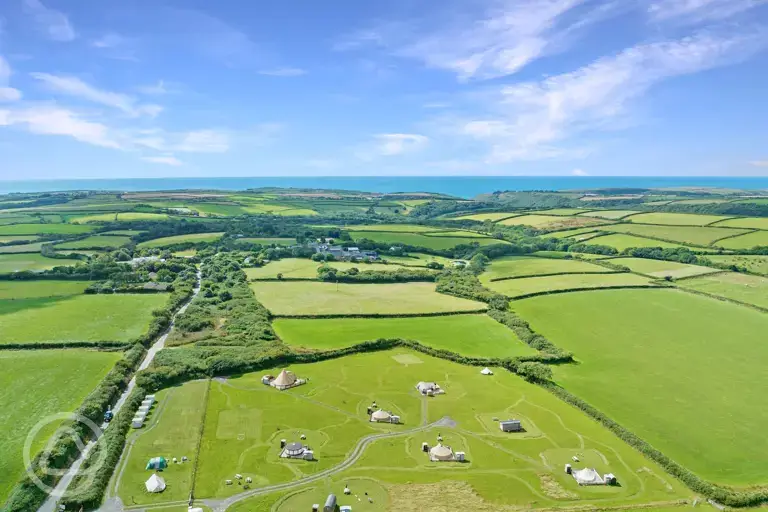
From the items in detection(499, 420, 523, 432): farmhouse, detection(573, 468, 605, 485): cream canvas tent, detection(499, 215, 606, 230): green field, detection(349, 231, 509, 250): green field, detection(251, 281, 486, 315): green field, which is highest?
detection(499, 215, 606, 230): green field

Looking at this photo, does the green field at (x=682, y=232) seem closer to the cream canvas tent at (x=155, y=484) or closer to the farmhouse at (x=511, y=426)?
the farmhouse at (x=511, y=426)

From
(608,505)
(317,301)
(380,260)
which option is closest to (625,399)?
(608,505)

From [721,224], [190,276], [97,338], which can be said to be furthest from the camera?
[721,224]

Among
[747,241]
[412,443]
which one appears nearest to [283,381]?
[412,443]

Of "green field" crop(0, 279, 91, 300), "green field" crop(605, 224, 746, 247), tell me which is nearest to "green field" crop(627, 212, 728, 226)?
"green field" crop(605, 224, 746, 247)

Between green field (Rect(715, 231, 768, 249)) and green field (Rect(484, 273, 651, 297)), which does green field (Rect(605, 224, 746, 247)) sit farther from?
green field (Rect(484, 273, 651, 297))

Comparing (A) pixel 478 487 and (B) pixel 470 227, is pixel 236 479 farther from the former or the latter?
(B) pixel 470 227

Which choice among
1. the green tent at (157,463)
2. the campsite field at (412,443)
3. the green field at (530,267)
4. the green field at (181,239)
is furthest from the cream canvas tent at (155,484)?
the green field at (181,239)
